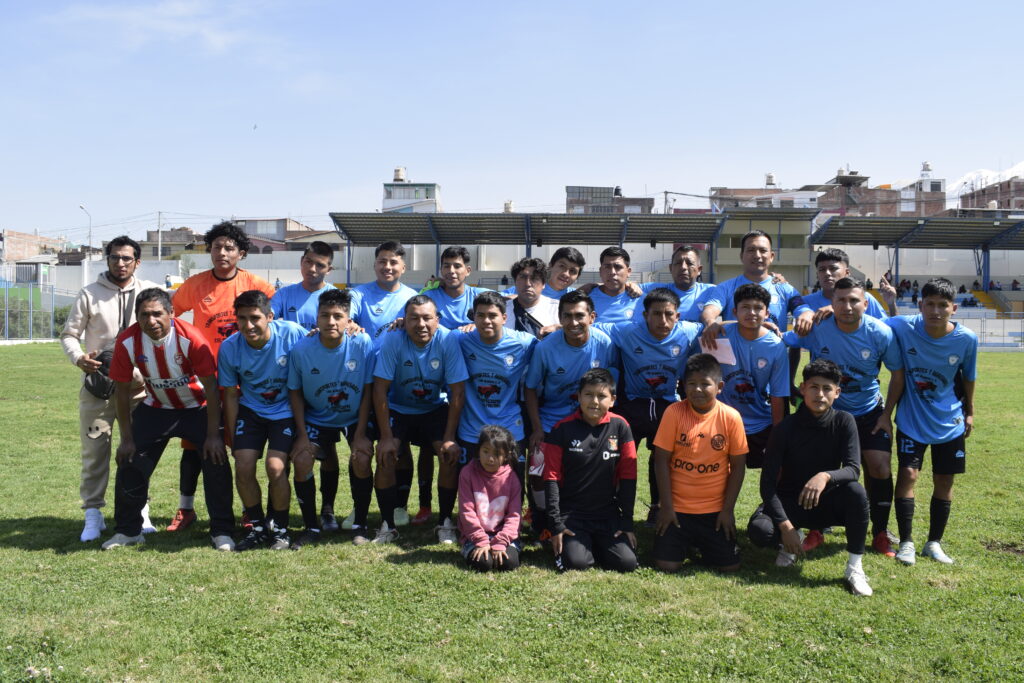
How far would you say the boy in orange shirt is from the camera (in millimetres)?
4840

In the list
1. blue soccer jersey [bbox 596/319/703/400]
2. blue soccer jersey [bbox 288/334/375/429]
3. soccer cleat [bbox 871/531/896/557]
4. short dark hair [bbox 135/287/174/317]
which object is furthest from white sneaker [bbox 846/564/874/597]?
short dark hair [bbox 135/287/174/317]

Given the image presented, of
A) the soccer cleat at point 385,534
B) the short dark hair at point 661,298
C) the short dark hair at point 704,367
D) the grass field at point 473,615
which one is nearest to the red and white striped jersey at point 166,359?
the grass field at point 473,615

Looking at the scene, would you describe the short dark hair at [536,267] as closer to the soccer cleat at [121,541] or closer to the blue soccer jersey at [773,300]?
the blue soccer jersey at [773,300]

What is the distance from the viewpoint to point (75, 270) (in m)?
51.3

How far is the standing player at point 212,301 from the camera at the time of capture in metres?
5.91

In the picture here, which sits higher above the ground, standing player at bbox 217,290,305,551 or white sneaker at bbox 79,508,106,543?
standing player at bbox 217,290,305,551

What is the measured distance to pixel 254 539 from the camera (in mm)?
5227

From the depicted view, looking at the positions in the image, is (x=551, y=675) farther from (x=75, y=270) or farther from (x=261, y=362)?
(x=75, y=270)

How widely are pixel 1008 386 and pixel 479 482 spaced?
1431 cm

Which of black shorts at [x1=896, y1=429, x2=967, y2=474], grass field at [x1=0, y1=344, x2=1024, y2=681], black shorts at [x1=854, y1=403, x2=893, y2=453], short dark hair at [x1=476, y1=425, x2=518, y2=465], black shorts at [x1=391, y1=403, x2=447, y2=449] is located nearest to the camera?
grass field at [x1=0, y1=344, x2=1024, y2=681]

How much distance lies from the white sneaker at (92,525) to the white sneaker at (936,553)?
569cm

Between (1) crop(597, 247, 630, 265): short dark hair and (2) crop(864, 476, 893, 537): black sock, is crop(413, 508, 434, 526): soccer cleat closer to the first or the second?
(1) crop(597, 247, 630, 265): short dark hair

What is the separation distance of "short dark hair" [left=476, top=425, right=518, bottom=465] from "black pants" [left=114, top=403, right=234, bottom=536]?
182 centimetres

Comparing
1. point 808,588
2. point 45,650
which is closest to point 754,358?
point 808,588
